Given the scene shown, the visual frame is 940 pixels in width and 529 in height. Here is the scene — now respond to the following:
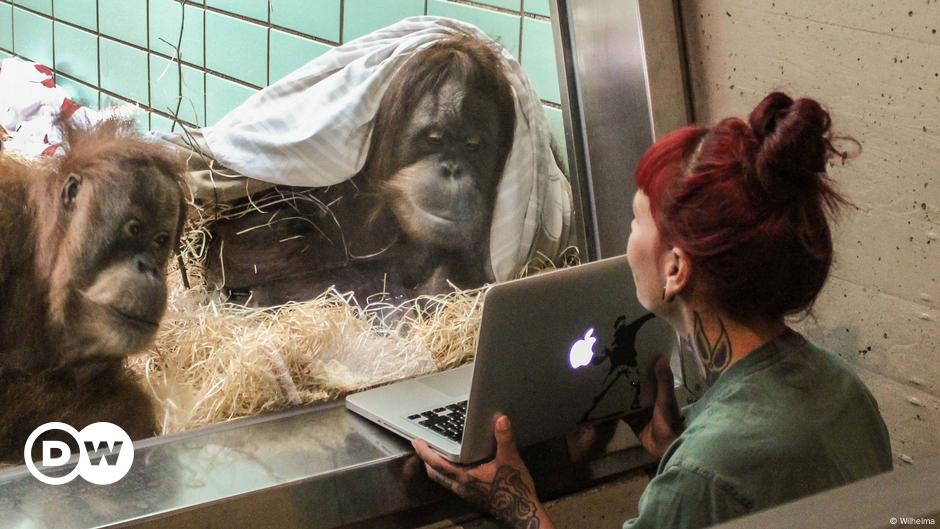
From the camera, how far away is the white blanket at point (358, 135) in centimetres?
174

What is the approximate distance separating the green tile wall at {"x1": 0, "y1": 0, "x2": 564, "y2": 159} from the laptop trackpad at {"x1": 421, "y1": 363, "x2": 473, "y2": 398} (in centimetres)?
61

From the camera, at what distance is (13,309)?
1479 millimetres

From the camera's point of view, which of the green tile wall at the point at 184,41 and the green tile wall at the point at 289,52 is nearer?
the green tile wall at the point at 184,41

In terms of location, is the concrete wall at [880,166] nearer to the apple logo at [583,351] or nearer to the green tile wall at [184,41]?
the apple logo at [583,351]

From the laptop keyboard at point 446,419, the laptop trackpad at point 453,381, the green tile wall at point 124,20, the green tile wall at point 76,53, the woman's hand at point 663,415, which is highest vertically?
the green tile wall at point 124,20

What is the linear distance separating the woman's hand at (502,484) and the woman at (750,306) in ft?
1.16

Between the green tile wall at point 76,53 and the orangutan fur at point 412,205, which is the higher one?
the green tile wall at point 76,53

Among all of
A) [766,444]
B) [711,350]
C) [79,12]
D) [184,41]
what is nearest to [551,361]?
[711,350]

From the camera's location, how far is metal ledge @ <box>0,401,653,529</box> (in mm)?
1475

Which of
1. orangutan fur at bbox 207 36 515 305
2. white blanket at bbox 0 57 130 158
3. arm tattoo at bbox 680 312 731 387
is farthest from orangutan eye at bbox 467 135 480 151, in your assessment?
arm tattoo at bbox 680 312 731 387

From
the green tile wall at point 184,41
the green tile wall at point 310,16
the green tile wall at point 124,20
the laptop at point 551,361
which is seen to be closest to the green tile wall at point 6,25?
the green tile wall at point 184,41

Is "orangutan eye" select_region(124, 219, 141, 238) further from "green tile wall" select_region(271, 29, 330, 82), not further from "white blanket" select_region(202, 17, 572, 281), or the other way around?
"green tile wall" select_region(271, 29, 330, 82)

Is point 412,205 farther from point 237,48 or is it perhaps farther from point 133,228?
point 133,228

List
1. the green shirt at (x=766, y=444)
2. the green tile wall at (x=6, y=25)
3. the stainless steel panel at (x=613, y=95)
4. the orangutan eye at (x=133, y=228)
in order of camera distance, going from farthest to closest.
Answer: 1. the stainless steel panel at (x=613, y=95)
2. the orangutan eye at (x=133, y=228)
3. the green tile wall at (x=6, y=25)
4. the green shirt at (x=766, y=444)
